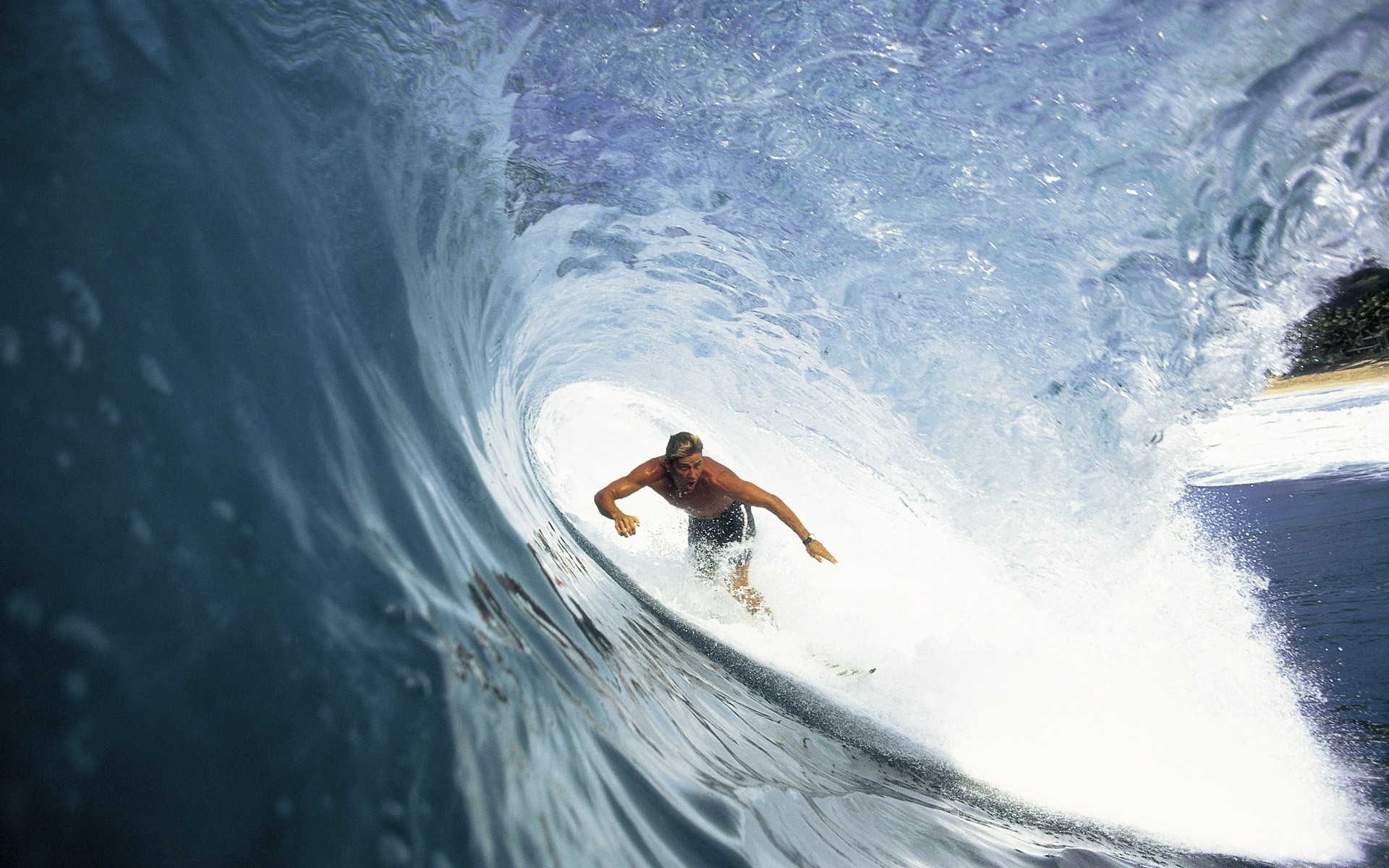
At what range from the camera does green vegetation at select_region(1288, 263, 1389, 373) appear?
4.31m

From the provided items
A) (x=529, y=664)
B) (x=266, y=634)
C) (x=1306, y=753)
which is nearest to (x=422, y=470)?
(x=529, y=664)

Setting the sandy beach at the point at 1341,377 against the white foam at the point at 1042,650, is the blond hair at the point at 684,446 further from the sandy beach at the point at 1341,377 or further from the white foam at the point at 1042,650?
the sandy beach at the point at 1341,377

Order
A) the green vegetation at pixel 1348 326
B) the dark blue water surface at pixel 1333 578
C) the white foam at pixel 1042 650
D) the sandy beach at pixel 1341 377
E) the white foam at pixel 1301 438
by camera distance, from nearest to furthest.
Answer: the white foam at pixel 1042 650, the dark blue water surface at pixel 1333 578, the green vegetation at pixel 1348 326, the white foam at pixel 1301 438, the sandy beach at pixel 1341 377

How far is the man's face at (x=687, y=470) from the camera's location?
12.3ft

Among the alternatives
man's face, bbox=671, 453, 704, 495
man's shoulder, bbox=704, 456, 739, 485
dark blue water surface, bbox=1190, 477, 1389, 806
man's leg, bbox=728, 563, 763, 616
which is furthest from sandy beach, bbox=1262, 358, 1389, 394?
man's face, bbox=671, 453, 704, 495

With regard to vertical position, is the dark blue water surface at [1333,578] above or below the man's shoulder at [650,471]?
above

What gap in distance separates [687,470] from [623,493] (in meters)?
0.42

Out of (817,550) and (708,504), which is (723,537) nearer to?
(708,504)

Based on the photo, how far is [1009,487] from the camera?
183 inches

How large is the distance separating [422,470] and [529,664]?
874 mm

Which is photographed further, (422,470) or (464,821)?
(422,470)

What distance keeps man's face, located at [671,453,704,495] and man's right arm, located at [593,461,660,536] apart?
0.16 m

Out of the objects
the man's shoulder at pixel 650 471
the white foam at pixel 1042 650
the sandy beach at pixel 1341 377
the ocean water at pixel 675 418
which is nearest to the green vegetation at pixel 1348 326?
the sandy beach at pixel 1341 377

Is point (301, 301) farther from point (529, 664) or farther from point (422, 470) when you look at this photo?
point (529, 664)
